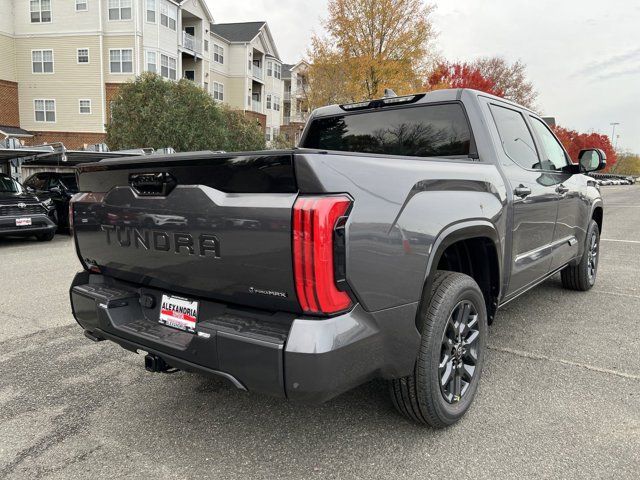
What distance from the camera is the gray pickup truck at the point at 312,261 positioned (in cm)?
192

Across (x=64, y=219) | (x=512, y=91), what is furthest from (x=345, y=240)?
(x=512, y=91)

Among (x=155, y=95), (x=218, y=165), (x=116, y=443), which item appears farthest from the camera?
(x=155, y=95)

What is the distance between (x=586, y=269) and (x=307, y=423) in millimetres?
4173

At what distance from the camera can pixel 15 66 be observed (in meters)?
29.0

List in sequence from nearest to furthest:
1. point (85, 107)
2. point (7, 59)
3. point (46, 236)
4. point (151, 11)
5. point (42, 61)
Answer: point (46, 236)
point (151, 11)
point (7, 59)
point (85, 107)
point (42, 61)

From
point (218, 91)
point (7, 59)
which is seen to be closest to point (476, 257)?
point (7, 59)

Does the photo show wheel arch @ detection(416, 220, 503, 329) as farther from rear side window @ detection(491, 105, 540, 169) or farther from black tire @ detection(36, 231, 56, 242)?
black tire @ detection(36, 231, 56, 242)

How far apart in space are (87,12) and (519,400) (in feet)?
105

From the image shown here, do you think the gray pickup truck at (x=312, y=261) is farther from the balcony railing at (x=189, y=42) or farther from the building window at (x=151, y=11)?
the balcony railing at (x=189, y=42)

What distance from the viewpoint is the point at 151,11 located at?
2812 centimetres

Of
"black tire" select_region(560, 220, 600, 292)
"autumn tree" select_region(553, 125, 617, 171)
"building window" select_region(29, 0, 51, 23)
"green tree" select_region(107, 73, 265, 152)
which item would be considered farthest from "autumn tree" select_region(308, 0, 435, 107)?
"autumn tree" select_region(553, 125, 617, 171)

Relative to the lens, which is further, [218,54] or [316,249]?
[218,54]

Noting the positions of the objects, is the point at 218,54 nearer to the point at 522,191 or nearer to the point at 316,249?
the point at 522,191

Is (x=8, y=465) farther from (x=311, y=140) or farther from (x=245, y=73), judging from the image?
(x=245, y=73)
